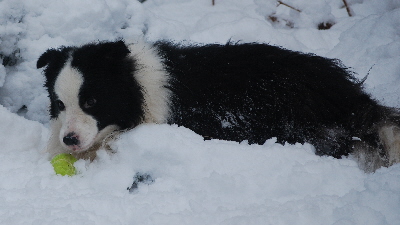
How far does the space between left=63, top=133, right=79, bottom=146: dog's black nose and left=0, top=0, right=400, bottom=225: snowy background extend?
22 centimetres

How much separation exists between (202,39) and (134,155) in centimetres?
282

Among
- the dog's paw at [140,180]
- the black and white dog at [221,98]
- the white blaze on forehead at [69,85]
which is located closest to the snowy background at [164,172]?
the dog's paw at [140,180]

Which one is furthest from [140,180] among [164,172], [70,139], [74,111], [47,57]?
[47,57]

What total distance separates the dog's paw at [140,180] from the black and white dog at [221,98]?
0.74 m

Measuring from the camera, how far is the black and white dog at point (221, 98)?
3391mm

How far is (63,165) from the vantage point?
3.15 meters

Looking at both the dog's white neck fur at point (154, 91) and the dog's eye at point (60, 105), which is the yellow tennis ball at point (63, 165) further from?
A: the dog's white neck fur at point (154, 91)

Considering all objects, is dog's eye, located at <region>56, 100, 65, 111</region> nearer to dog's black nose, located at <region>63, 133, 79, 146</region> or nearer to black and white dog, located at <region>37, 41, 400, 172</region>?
black and white dog, located at <region>37, 41, 400, 172</region>

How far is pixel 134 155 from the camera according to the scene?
3066 millimetres

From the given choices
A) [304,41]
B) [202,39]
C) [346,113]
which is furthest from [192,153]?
[304,41]

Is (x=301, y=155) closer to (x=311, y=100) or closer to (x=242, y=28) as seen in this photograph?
(x=311, y=100)

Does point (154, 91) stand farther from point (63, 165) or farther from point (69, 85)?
point (63, 165)

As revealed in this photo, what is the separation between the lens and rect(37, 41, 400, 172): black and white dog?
3.39 meters

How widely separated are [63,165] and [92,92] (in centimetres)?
66
